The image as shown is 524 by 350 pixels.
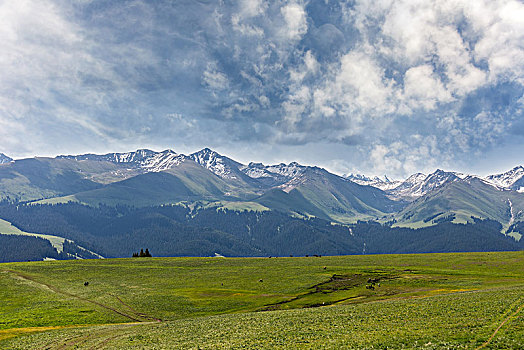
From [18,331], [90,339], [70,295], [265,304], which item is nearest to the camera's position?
[90,339]

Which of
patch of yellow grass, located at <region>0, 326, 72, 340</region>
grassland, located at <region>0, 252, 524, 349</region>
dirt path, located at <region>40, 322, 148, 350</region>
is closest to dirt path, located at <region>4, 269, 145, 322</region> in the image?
grassland, located at <region>0, 252, 524, 349</region>

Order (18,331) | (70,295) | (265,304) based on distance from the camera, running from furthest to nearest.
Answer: (70,295) → (265,304) → (18,331)

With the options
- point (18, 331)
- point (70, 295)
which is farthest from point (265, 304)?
point (70, 295)

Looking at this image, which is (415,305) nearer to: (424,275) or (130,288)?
(424,275)

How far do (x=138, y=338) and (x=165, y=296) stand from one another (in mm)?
40694

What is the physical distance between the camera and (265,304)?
245 ft

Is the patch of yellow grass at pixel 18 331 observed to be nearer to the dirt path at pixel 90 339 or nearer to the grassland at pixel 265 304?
the grassland at pixel 265 304

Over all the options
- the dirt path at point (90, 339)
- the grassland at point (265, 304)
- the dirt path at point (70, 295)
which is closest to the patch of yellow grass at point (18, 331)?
the grassland at point (265, 304)

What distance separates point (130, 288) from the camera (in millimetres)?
95125

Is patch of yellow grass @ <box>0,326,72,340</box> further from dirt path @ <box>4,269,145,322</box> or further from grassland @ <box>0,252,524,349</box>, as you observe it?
dirt path @ <box>4,269,145,322</box>

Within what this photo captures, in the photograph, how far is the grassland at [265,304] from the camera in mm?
37375

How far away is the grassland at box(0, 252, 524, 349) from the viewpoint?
37375 mm

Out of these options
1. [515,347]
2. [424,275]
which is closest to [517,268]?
[424,275]

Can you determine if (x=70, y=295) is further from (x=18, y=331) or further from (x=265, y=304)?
(x=265, y=304)
